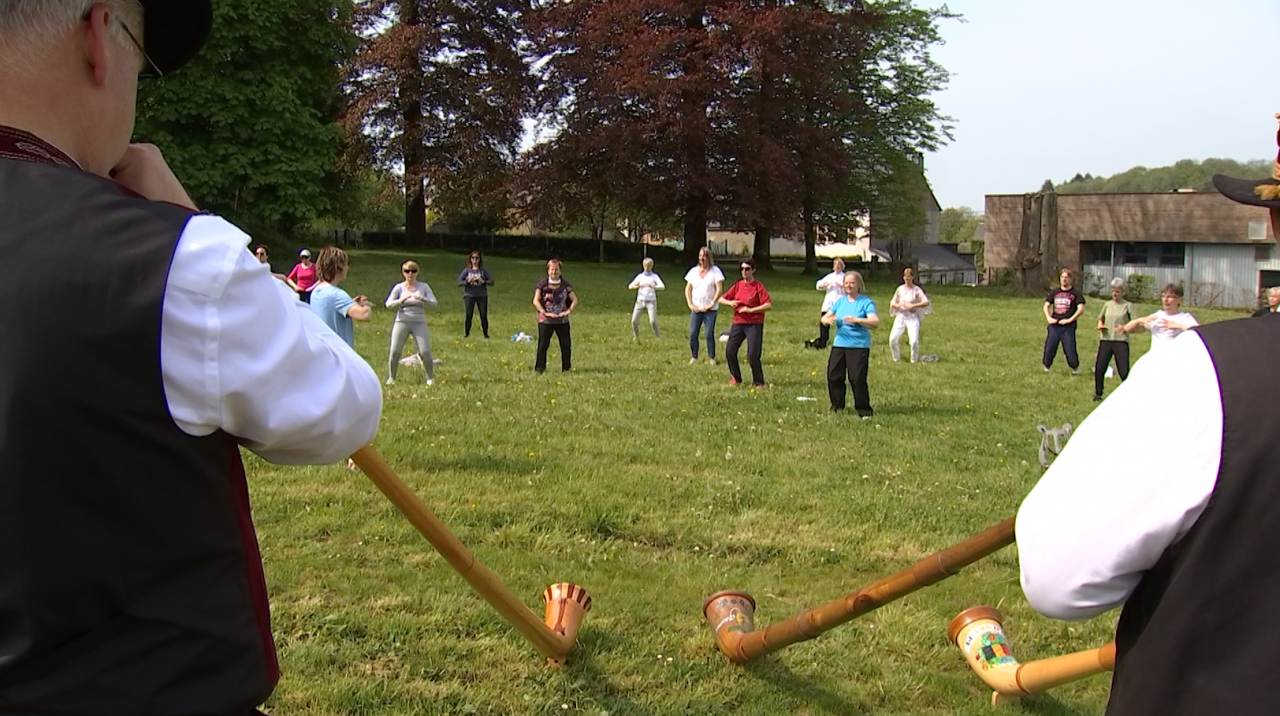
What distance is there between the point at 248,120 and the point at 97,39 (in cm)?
3343

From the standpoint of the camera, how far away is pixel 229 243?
1306 millimetres

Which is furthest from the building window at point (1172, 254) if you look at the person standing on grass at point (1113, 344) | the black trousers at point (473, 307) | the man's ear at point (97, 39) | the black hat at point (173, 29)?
the man's ear at point (97, 39)

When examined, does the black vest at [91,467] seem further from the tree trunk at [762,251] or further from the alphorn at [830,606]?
the tree trunk at [762,251]

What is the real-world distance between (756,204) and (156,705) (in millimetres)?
37441

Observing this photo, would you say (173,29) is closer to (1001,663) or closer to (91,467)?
(91,467)

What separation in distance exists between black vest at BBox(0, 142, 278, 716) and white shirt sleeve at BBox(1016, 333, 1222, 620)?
1.27 meters

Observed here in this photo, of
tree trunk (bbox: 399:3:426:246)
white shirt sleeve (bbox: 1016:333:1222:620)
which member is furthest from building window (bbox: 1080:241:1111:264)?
white shirt sleeve (bbox: 1016:333:1222:620)

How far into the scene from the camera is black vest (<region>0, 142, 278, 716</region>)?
1.23m

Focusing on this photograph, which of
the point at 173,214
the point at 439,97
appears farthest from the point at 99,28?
the point at 439,97

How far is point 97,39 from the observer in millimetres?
1390

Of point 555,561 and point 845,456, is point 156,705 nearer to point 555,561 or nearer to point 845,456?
point 555,561

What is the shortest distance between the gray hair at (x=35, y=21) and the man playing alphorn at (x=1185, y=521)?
5.21ft

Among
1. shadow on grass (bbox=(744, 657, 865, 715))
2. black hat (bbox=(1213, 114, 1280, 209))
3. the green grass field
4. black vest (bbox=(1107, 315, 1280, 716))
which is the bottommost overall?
shadow on grass (bbox=(744, 657, 865, 715))

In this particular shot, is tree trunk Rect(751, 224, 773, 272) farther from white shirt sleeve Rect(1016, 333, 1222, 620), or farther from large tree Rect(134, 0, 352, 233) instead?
white shirt sleeve Rect(1016, 333, 1222, 620)
